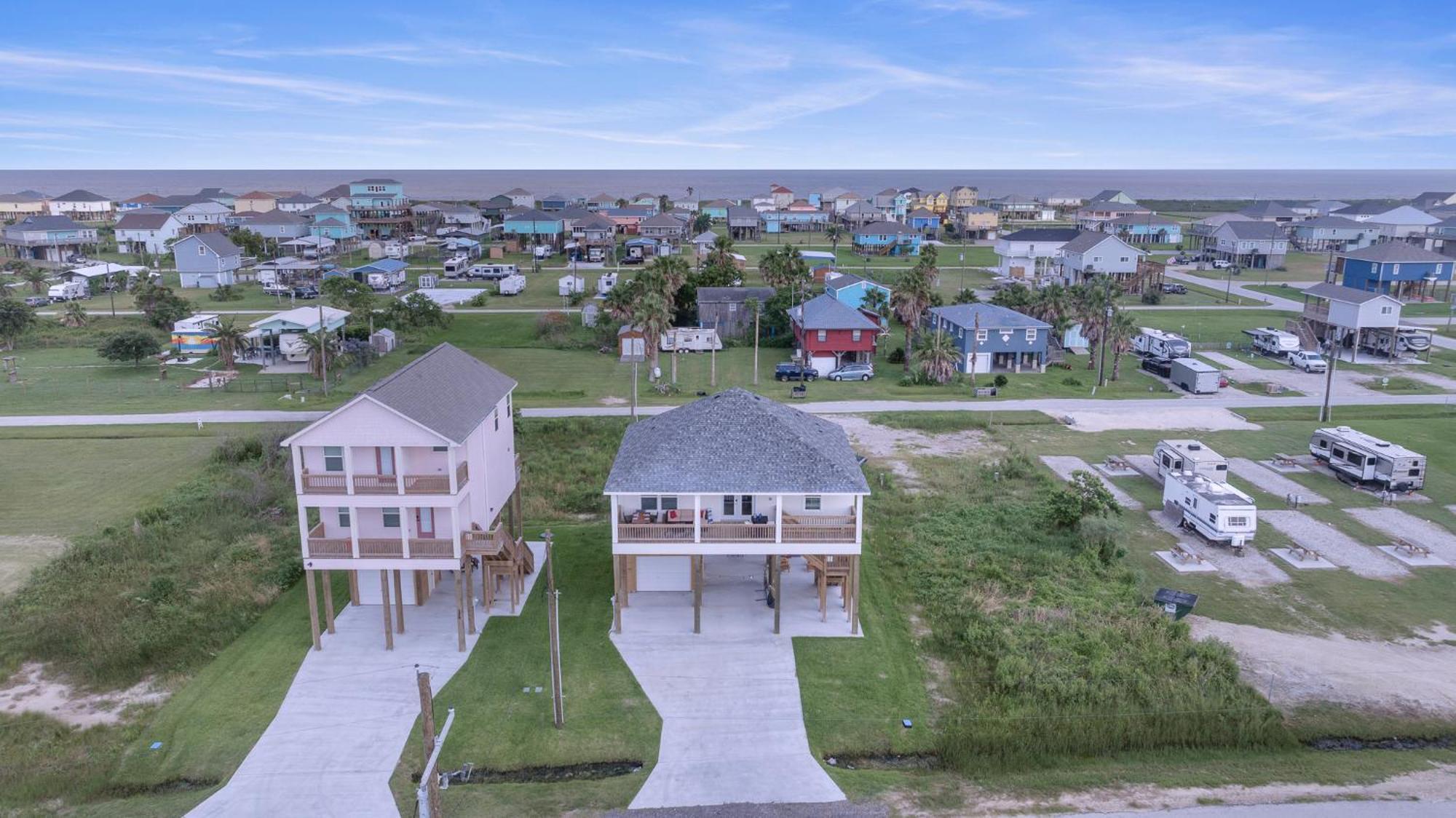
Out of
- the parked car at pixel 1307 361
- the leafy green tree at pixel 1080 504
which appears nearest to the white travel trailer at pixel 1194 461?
the leafy green tree at pixel 1080 504

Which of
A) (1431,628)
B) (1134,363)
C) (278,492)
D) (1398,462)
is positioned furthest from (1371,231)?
(278,492)

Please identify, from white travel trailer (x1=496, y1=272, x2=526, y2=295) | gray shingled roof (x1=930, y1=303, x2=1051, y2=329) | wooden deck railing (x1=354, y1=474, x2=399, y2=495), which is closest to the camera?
wooden deck railing (x1=354, y1=474, x2=399, y2=495)

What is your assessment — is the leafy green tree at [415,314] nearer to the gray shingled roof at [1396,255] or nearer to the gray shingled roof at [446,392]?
the gray shingled roof at [446,392]

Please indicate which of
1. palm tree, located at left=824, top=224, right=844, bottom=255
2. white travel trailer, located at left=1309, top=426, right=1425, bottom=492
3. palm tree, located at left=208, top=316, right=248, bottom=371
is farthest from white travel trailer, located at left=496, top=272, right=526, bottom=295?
white travel trailer, located at left=1309, top=426, right=1425, bottom=492

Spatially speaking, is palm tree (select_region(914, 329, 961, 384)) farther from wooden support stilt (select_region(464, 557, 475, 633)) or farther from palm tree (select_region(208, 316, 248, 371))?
palm tree (select_region(208, 316, 248, 371))

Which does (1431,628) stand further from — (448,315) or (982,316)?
(448,315)
